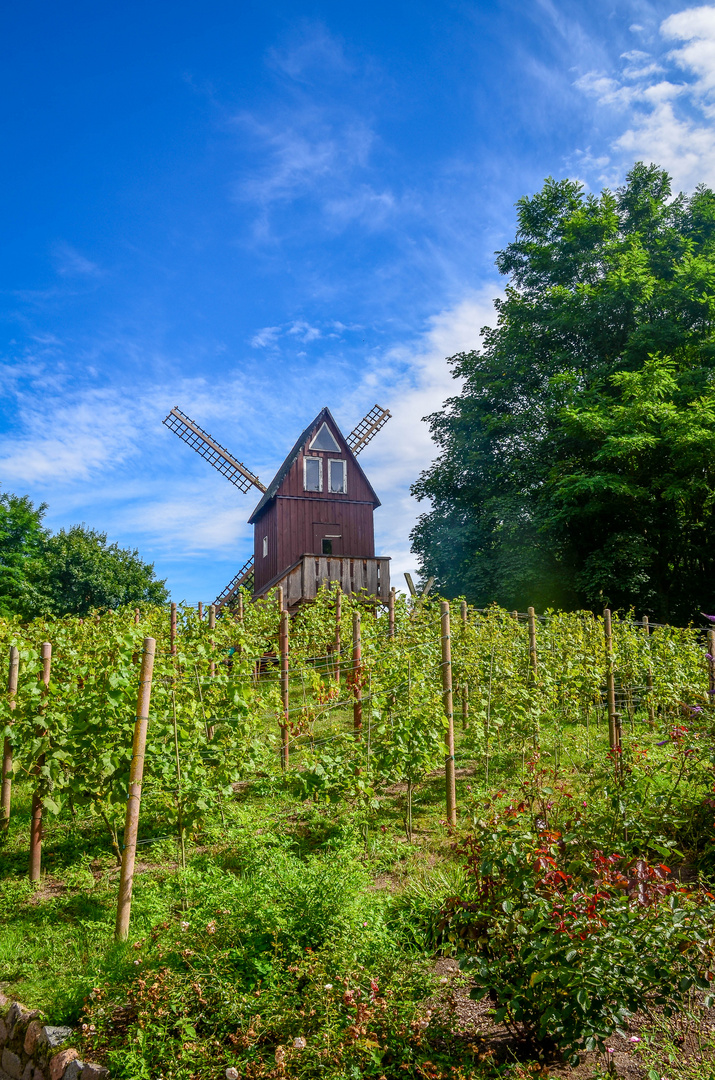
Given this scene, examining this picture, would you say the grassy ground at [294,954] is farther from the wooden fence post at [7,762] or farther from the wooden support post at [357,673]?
the wooden support post at [357,673]

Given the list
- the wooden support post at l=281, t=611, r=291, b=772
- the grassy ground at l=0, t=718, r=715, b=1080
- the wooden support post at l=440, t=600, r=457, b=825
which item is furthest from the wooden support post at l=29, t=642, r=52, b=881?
the wooden support post at l=440, t=600, r=457, b=825

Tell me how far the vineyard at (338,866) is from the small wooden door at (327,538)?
663 inches

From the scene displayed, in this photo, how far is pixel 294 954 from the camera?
400 cm

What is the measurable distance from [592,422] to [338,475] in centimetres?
1034

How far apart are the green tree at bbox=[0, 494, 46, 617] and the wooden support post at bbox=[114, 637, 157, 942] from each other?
94.4ft

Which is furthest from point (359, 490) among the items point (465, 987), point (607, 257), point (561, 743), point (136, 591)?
point (465, 987)

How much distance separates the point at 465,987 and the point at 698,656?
393 inches

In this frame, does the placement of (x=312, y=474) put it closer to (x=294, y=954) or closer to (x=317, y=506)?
(x=317, y=506)

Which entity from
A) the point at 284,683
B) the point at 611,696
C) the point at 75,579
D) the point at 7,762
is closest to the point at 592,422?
the point at 611,696

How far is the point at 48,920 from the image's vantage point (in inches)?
208

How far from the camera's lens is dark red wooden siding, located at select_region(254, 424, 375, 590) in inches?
1038

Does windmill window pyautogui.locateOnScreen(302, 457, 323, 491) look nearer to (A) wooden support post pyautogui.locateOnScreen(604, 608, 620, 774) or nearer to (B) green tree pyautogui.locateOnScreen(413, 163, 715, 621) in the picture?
(B) green tree pyautogui.locateOnScreen(413, 163, 715, 621)

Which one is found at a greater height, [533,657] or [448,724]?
[533,657]

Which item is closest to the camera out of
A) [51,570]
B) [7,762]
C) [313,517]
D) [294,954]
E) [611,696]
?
[294,954]
